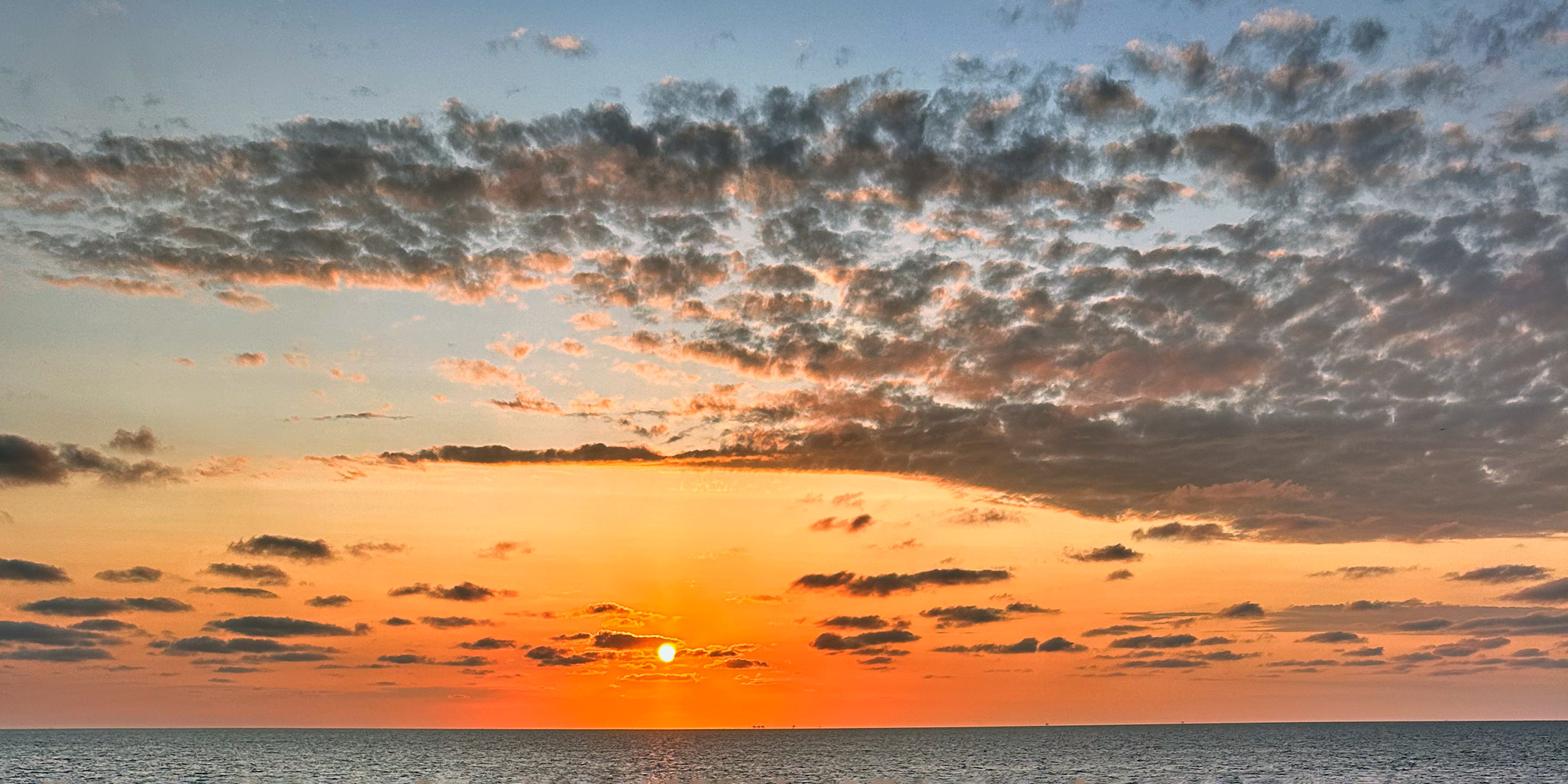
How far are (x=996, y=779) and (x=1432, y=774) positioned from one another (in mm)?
56489

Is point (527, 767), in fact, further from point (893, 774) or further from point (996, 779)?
point (996, 779)

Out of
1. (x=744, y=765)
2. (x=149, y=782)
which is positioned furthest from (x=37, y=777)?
(x=744, y=765)

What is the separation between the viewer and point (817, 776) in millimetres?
157875

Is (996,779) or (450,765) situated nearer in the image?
(996,779)

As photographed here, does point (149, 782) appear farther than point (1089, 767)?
No

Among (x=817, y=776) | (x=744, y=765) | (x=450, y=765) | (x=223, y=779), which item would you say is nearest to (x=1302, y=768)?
(x=817, y=776)

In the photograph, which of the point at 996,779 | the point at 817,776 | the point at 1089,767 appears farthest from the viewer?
the point at 1089,767

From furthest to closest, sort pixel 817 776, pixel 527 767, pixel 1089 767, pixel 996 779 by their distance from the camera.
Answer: pixel 527 767, pixel 1089 767, pixel 817 776, pixel 996 779

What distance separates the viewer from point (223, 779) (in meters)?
151

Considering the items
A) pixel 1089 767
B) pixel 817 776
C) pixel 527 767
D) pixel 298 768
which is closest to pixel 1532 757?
pixel 1089 767

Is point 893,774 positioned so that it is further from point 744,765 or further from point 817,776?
point 744,765

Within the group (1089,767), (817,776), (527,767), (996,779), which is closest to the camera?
(996,779)

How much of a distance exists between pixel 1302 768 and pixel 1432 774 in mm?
18689

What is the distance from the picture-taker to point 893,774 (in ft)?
524
